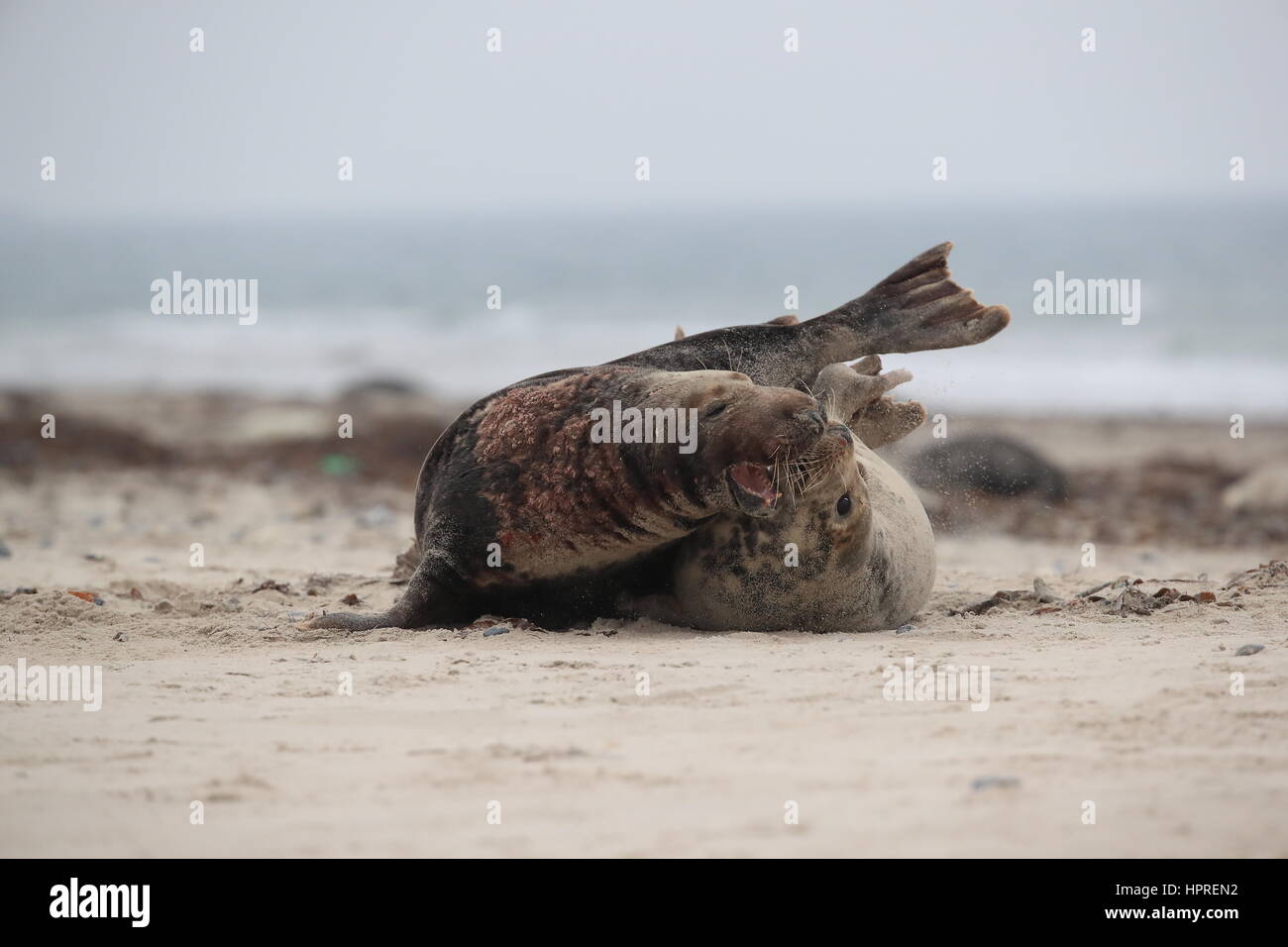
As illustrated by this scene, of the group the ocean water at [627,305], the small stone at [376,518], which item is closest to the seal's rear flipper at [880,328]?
the ocean water at [627,305]

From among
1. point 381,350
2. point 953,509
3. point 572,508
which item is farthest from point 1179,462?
point 381,350

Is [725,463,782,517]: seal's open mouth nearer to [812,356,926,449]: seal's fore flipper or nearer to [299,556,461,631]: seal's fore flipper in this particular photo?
[299,556,461,631]: seal's fore flipper

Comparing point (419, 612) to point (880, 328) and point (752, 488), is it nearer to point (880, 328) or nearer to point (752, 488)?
point (752, 488)

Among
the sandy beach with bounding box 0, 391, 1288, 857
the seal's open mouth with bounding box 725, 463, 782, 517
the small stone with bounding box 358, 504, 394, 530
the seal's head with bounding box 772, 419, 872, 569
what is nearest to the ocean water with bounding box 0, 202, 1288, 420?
the seal's head with bounding box 772, 419, 872, 569

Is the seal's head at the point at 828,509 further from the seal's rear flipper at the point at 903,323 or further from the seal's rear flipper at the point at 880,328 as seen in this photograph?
the seal's rear flipper at the point at 903,323

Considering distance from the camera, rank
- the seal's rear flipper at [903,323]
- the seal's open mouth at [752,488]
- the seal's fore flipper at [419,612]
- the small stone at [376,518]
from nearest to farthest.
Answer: the seal's open mouth at [752,488], the seal's fore flipper at [419,612], the seal's rear flipper at [903,323], the small stone at [376,518]

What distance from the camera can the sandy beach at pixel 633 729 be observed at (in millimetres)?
3164

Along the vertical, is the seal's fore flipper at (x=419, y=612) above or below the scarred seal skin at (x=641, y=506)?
below

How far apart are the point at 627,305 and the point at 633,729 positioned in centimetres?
3769

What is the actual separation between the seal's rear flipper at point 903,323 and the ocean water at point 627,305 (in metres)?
0.65

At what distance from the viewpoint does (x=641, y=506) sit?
5301mm

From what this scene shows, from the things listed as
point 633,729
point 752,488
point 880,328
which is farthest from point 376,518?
point 633,729

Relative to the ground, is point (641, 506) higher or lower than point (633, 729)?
higher
